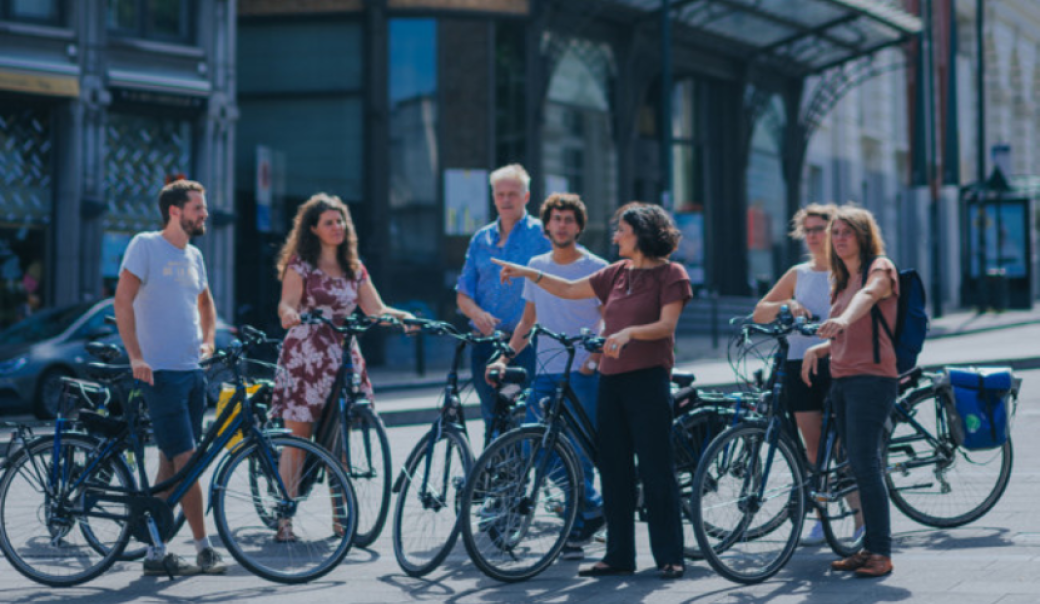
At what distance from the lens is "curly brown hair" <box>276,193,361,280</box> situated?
25.8ft

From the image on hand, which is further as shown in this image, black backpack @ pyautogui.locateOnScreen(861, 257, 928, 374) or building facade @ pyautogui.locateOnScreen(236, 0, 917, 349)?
building facade @ pyautogui.locateOnScreen(236, 0, 917, 349)

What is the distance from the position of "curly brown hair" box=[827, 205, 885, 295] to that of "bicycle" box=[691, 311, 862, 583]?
0.98 ft

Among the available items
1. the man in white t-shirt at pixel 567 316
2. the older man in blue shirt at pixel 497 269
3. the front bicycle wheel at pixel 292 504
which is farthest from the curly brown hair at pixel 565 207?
the front bicycle wheel at pixel 292 504

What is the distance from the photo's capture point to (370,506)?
24.8 ft

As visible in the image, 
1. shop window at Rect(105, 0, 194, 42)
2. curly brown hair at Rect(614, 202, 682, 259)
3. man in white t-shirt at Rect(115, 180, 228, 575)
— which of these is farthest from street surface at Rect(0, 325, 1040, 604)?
shop window at Rect(105, 0, 194, 42)

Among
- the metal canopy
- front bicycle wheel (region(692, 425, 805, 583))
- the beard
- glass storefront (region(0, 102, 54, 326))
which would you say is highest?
the metal canopy

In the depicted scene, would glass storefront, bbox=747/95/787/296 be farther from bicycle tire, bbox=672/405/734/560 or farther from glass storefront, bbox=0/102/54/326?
bicycle tire, bbox=672/405/734/560

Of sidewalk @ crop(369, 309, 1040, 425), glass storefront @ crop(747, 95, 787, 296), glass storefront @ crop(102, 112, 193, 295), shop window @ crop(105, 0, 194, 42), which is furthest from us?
glass storefront @ crop(747, 95, 787, 296)

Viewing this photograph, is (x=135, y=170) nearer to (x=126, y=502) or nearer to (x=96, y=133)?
(x=96, y=133)

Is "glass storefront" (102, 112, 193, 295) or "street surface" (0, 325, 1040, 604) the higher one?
"glass storefront" (102, 112, 193, 295)

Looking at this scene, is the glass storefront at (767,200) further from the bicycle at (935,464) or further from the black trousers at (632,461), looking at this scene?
the black trousers at (632,461)

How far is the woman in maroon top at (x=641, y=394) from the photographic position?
21.6ft

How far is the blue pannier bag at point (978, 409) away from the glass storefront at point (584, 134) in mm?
19367

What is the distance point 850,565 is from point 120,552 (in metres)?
3.25
